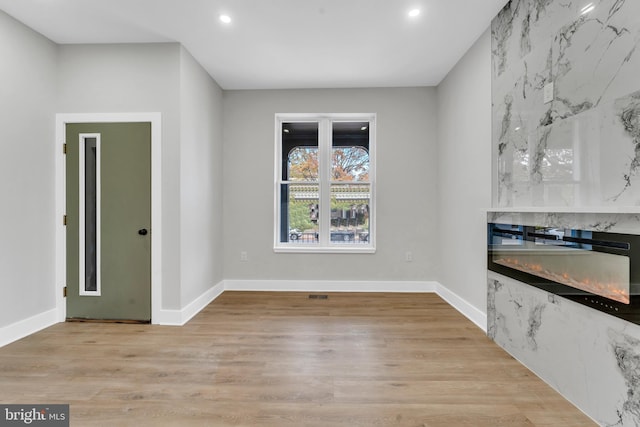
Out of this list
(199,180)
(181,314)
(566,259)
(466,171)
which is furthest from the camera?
(199,180)

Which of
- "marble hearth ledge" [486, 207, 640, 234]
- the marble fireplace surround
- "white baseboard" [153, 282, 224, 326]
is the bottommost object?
"white baseboard" [153, 282, 224, 326]

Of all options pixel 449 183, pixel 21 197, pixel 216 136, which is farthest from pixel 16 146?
pixel 449 183

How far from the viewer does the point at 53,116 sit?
10.4 feet

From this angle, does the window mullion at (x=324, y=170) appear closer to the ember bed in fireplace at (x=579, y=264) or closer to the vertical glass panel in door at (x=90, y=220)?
the ember bed in fireplace at (x=579, y=264)

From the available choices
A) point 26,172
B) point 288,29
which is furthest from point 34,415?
point 288,29

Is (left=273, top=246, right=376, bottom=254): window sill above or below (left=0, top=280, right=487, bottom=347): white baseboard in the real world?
above

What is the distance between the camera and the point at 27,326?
2861 mm

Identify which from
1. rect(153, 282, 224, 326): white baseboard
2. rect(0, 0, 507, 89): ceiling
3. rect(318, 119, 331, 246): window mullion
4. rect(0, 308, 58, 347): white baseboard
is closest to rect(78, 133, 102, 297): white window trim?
rect(0, 308, 58, 347): white baseboard

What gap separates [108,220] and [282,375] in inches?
96.5

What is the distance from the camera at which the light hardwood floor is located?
176cm

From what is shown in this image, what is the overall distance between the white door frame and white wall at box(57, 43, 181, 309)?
0.05 m

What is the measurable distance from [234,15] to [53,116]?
2.17 m

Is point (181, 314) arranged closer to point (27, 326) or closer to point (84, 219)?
point (27, 326)

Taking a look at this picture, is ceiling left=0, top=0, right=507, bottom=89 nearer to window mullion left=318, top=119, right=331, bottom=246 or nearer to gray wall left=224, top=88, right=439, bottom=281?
gray wall left=224, top=88, right=439, bottom=281
